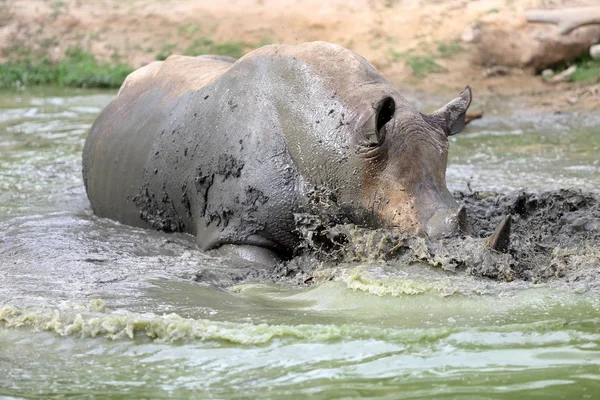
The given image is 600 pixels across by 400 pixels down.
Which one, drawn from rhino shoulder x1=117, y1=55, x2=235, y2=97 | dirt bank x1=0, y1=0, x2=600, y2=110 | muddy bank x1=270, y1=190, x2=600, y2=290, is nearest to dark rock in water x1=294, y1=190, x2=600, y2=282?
muddy bank x1=270, y1=190, x2=600, y2=290

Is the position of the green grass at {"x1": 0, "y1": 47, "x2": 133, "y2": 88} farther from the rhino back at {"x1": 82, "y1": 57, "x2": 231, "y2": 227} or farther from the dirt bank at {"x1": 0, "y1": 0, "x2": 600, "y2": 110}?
the rhino back at {"x1": 82, "y1": 57, "x2": 231, "y2": 227}

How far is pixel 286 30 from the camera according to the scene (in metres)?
17.0

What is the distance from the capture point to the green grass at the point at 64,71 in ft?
54.9

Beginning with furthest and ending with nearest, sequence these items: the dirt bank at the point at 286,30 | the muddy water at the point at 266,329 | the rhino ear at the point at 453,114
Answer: the dirt bank at the point at 286,30 → the rhino ear at the point at 453,114 → the muddy water at the point at 266,329

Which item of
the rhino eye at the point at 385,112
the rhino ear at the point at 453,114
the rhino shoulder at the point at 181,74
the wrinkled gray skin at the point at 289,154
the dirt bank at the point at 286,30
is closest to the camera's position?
the rhino eye at the point at 385,112

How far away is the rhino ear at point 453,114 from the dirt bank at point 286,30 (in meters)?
8.59

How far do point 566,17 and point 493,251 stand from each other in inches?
399

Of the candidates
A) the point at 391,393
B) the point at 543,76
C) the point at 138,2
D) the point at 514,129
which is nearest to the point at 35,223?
the point at 391,393

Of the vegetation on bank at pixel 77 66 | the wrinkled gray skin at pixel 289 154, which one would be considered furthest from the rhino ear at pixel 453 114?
the vegetation on bank at pixel 77 66

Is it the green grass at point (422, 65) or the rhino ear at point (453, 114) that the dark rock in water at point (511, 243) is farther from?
the green grass at point (422, 65)

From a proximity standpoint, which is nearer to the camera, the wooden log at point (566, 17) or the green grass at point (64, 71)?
the wooden log at point (566, 17)

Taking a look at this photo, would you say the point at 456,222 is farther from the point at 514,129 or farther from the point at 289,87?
the point at 514,129

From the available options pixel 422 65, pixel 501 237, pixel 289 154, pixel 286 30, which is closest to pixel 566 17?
pixel 422 65

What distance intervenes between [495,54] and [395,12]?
7.32ft
